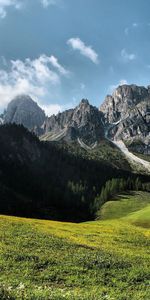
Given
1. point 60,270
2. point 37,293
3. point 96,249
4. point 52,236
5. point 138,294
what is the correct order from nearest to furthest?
1. point 37,293
2. point 138,294
3. point 60,270
4. point 96,249
5. point 52,236

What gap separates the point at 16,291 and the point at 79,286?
5.30 m

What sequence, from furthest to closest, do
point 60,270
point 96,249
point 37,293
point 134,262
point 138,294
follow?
1. point 96,249
2. point 134,262
3. point 60,270
4. point 138,294
5. point 37,293

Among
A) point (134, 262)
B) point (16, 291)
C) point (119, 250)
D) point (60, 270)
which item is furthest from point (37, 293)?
point (119, 250)

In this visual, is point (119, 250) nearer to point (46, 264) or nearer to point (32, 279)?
point (46, 264)

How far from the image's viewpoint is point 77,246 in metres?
38.1

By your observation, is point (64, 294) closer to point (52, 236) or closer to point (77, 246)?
point (77, 246)

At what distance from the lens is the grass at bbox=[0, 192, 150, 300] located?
2327 cm

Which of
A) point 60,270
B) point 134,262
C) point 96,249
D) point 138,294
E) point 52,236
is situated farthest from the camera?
point 52,236

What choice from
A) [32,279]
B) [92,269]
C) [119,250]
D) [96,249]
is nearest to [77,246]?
[96,249]

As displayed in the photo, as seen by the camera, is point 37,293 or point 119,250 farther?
point 119,250

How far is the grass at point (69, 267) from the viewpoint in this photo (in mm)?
23266

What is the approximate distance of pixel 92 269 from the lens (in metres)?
29.8

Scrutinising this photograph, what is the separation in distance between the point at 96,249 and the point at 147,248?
9.00m

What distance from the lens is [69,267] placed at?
1156 inches
